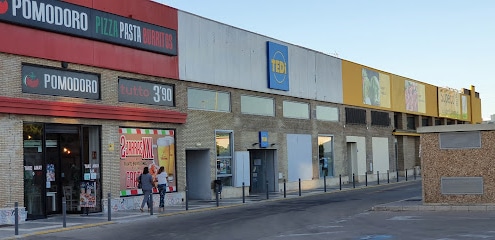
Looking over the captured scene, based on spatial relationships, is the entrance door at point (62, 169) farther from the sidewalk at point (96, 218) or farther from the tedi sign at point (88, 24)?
the tedi sign at point (88, 24)

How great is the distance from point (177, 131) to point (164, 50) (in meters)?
3.71

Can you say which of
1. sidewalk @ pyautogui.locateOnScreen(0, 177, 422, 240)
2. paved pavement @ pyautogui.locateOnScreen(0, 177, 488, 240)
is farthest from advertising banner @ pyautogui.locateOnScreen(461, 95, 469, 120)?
paved pavement @ pyautogui.locateOnScreen(0, 177, 488, 240)

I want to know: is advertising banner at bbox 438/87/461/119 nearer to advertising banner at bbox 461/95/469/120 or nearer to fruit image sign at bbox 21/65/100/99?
advertising banner at bbox 461/95/469/120

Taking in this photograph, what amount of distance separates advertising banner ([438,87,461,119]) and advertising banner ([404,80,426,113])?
4.60 meters

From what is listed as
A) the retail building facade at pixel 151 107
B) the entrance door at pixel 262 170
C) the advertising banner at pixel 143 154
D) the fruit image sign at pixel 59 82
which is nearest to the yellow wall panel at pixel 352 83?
the retail building facade at pixel 151 107

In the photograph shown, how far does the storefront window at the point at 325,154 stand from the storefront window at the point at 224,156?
10.6 meters

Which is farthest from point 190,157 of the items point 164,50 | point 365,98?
point 365,98

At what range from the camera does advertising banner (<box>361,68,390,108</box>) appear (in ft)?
162

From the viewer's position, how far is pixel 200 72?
3081 centimetres

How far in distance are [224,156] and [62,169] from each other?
431 inches

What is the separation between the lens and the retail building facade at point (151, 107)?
70.9ft

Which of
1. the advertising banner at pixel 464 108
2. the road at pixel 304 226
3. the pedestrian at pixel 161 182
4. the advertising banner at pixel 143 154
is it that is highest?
the advertising banner at pixel 464 108

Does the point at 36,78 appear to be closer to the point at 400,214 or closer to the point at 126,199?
the point at 126,199

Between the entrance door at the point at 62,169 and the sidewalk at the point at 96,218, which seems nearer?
the sidewalk at the point at 96,218
